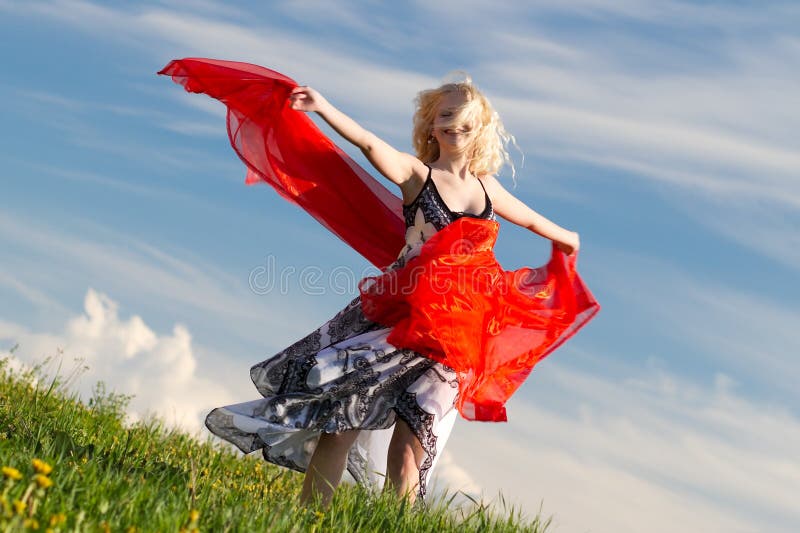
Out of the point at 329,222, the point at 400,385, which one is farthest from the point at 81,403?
the point at 400,385

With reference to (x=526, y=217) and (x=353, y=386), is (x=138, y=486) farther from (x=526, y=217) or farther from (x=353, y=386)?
(x=526, y=217)

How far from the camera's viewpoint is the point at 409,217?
17.9 feet

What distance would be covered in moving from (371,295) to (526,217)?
48.9 inches

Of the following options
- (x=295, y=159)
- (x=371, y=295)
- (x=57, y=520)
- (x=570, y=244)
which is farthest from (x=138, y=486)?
(x=570, y=244)

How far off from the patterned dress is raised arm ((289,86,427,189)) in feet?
0.43

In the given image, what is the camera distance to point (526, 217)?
19.5ft

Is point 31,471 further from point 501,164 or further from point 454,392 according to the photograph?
point 501,164

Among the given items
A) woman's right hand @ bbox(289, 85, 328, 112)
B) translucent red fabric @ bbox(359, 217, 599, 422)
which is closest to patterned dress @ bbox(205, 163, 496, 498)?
translucent red fabric @ bbox(359, 217, 599, 422)

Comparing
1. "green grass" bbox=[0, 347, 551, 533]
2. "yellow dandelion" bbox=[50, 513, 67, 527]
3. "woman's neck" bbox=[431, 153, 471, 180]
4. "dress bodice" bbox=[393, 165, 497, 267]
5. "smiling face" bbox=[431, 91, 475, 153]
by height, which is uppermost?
"smiling face" bbox=[431, 91, 475, 153]

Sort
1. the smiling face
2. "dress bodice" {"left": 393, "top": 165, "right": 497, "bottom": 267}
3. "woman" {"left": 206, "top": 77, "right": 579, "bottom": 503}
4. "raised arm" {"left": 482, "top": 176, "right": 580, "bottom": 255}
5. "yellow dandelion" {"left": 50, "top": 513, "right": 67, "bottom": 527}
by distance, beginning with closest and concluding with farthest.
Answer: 1. "yellow dandelion" {"left": 50, "top": 513, "right": 67, "bottom": 527}
2. "woman" {"left": 206, "top": 77, "right": 579, "bottom": 503}
3. "dress bodice" {"left": 393, "top": 165, "right": 497, "bottom": 267}
4. the smiling face
5. "raised arm" {"left": 482, "top": 176, "right": 580, "bottom": 255}

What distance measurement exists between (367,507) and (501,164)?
7.46 ft

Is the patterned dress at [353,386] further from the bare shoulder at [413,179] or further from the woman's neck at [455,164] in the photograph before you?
the woman's neck at [455,164]

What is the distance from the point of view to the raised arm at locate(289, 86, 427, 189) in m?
5.04

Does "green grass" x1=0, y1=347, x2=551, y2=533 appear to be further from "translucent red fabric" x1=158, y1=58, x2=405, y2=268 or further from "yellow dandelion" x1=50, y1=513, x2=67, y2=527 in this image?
"translucent red fabric" x1=158, y1=58, x2=405, y2=268
